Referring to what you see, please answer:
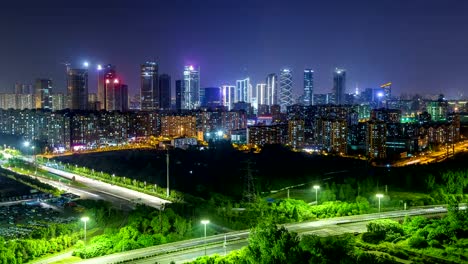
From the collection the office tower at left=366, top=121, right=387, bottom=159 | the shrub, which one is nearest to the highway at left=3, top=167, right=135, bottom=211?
the shrub

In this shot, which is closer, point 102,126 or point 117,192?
point 117,192

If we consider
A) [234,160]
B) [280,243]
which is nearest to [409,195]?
[280,243]

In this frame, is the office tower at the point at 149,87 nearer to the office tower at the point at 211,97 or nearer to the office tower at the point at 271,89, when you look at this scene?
the office tower at the point at 211,97

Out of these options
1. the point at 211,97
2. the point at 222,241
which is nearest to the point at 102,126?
the point at 222,241

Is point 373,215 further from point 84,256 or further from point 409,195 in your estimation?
point 84,256

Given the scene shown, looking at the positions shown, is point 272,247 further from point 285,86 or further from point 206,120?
point 285,86

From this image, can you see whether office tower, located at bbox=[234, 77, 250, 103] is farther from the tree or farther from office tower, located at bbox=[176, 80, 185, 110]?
the tree

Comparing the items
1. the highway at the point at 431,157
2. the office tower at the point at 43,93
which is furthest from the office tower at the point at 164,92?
the highway at the point at 431,157
